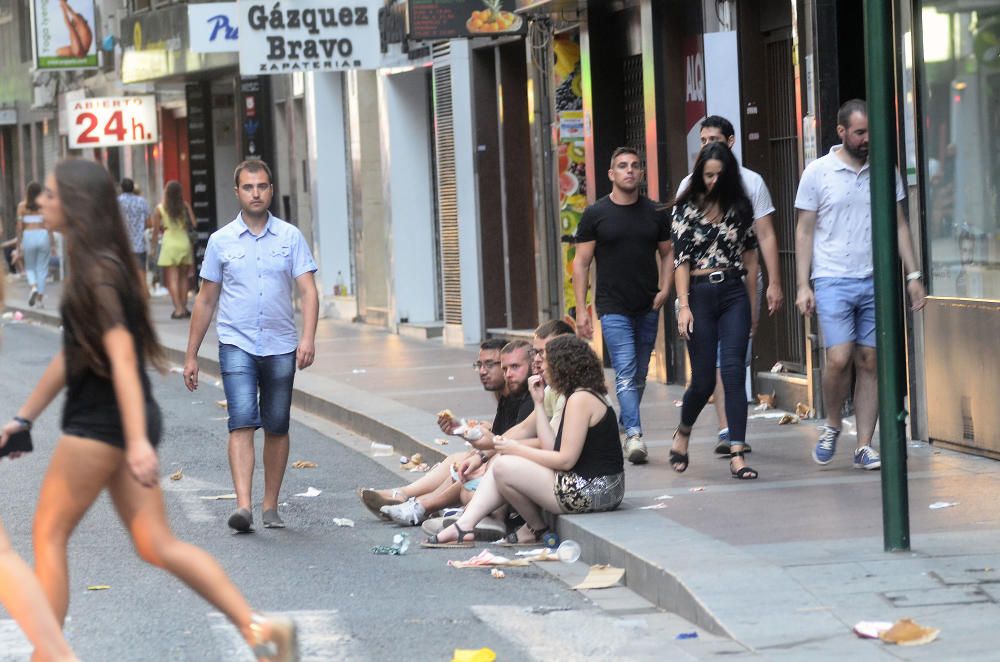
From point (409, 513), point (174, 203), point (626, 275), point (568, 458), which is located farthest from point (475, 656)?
point (174, 203)

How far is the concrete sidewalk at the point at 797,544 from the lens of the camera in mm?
6078

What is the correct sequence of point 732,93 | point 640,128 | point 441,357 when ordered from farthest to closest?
point 441,357, point 640,128, point 732,93

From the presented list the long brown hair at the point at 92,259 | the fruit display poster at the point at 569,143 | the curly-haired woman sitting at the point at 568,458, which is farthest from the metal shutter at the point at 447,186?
the long brown hair at the point at 92,259

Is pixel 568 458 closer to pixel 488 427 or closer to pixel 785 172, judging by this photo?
pixel 488 427

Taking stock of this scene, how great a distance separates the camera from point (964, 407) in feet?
32.2

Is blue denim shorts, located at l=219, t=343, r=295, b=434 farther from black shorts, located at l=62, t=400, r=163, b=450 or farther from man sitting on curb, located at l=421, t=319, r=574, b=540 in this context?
black shorts, located at l=62, t=400, r=163, b=450

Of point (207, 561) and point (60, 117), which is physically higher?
point (60, 117)

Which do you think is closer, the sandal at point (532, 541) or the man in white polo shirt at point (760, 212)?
the sandal at point (532, 541)

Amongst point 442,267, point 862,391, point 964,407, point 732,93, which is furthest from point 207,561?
point 442,267

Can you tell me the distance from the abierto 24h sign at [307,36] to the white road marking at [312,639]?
42.8 ft

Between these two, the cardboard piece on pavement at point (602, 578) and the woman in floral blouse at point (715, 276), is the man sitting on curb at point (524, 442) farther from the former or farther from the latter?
the cardboard piece on pavement at point (602, 578)

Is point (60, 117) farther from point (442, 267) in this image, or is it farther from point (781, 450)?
point (781, 450)

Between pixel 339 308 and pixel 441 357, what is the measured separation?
617 centimetres

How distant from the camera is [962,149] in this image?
9.95 meters
